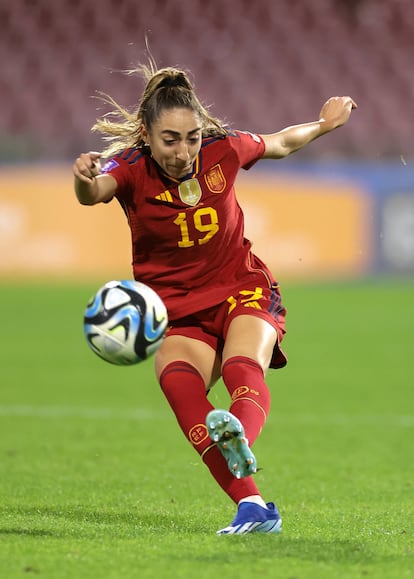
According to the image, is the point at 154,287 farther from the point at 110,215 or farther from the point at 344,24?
the point at 344,24

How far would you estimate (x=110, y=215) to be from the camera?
1549 centimetres

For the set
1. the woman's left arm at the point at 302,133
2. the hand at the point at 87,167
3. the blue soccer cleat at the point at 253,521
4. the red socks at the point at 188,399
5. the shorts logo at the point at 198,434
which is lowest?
the blue soccer cleat at the point at 253,521

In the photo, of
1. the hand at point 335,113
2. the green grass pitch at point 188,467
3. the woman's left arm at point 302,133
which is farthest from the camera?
the hand at point 335,113

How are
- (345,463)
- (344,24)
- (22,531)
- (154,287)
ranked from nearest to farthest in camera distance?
(22,531), (154,287), (345,463), (344,24)

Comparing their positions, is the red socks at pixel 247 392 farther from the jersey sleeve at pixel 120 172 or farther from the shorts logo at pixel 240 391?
the jersey sleeve at pixel 120 172

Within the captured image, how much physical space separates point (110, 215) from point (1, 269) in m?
1.78

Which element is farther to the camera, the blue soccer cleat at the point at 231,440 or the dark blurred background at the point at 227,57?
the dark blurred background at the point at 227,57

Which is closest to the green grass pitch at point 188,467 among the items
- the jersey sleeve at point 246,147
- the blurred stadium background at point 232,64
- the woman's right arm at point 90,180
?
the woman's right arm at point 90,180

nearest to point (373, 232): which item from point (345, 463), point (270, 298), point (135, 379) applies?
point (135, 379)

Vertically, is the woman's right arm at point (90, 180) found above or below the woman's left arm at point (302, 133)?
below

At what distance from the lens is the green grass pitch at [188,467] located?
3.68 meters

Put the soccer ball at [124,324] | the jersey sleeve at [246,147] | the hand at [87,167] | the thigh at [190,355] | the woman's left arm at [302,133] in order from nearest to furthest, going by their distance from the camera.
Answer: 1. the soccer ball at [124,324]
2. the hand at [87,167]
3. the thigh at [190,355]
4. the jersey sleeve at [246,147]
5. the woman's left arm at [302,133]

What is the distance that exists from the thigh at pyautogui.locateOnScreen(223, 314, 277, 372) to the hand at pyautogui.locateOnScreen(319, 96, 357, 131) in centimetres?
107

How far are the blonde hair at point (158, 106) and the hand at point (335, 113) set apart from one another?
54 cm
